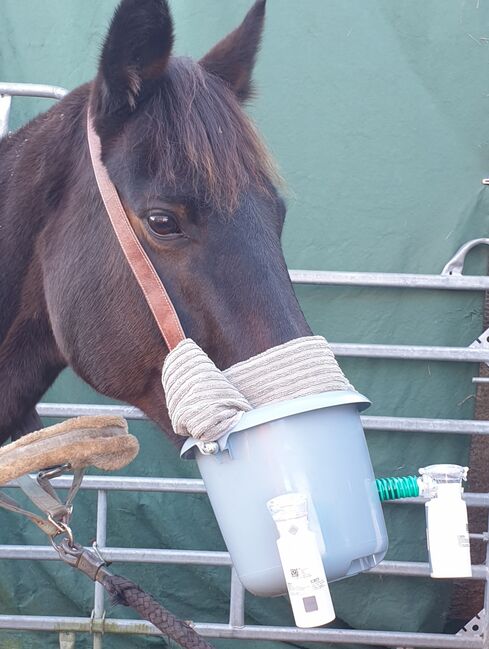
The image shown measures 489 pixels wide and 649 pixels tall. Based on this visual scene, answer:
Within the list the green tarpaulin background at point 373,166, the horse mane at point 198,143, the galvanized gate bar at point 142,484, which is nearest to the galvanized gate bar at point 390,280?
the green tarpaulin background at point 373,166

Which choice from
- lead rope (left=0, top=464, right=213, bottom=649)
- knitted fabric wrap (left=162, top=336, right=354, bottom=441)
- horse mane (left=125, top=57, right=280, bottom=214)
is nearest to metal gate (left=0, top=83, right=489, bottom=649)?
lead rope (left=0, top=464, right=213, bottom=649)

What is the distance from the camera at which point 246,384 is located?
1441mm

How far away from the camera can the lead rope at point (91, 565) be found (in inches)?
65.8

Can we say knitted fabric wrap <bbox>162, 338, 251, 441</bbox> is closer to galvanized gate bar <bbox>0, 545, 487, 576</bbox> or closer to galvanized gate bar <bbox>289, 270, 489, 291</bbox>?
galvanized gate bar <bbox>289, 270, 489, 291</bbox>

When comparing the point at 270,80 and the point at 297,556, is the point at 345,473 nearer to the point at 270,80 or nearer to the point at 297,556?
the point at 297,556

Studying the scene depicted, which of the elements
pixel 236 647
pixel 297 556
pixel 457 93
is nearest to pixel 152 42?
pixel 297 556

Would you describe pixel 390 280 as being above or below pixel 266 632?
above

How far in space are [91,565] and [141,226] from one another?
0.75m

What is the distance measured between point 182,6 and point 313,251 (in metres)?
1.07

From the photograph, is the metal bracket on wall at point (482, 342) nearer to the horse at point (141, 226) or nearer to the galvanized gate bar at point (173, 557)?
the galvanized gate bar at point (173, 557)

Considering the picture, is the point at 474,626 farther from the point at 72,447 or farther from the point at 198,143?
the point at 198,143

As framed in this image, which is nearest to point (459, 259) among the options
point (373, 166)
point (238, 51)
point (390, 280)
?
point (390, 280)

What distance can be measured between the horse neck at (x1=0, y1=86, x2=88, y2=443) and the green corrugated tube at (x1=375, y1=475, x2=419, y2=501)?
2.78ft

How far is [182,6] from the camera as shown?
3.01 m
